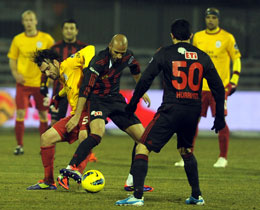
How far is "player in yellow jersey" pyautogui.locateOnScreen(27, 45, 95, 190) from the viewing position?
8383mm

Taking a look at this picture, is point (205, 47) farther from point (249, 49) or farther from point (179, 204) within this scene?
point (249, 49)

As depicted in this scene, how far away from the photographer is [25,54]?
1319 cm

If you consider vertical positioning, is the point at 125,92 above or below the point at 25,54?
below

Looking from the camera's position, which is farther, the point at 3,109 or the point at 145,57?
the point at 145,57

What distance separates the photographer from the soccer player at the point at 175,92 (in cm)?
722

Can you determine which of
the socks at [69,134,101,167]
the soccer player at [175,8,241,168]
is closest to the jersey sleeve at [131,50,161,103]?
the socks at [69,134,101,167]

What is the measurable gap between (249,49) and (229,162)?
10.7m

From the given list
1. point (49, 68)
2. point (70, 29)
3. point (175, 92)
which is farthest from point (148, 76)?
point (70, 29)

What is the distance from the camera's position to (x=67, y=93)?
28.5 ft

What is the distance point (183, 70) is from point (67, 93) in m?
1.93

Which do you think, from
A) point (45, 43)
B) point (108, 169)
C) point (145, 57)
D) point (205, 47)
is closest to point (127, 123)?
point (108, 169)

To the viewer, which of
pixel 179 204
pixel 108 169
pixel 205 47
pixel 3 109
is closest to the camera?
pixel 179 204

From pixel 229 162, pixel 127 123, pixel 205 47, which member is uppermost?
pixel 205 47

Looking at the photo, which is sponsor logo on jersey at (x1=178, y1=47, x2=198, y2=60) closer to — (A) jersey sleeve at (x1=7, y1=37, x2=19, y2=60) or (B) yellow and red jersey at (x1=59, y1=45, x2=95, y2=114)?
(B) yellow and red jersey at (x1=59, y1=45, x2=95, y2=114)
